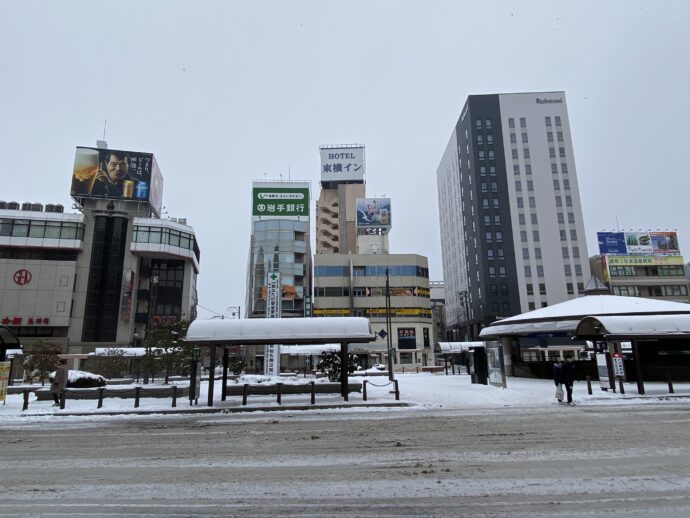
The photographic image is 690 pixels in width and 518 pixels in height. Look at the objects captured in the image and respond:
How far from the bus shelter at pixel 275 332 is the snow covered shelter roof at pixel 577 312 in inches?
631

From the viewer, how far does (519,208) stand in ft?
286

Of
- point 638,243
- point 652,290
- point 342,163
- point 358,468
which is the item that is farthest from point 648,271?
point 358,468

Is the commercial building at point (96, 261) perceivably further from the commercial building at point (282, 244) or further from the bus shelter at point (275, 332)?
the bus shelter at point (275, 332)

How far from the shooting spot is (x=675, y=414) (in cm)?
1352

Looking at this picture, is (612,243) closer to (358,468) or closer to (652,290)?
(652,290)

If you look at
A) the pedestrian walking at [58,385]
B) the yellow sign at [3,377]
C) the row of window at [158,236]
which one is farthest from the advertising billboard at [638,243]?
the yellow sign at [3,377]

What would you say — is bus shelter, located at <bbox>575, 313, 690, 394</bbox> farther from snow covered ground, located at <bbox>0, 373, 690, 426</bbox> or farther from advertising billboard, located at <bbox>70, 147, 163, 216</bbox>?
advertising billboard, located at <bbox>70, 147, 163, 216</bbox>

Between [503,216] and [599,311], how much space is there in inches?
2437

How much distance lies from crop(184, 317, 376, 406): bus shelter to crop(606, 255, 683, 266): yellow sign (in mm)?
79700

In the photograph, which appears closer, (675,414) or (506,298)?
(675,414)

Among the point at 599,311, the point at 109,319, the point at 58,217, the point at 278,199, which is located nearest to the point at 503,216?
A: the point at 278,199

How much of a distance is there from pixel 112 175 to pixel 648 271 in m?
95.1

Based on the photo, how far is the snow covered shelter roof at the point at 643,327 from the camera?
19.3 meters

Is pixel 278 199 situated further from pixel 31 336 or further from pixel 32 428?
pixel 32 428
